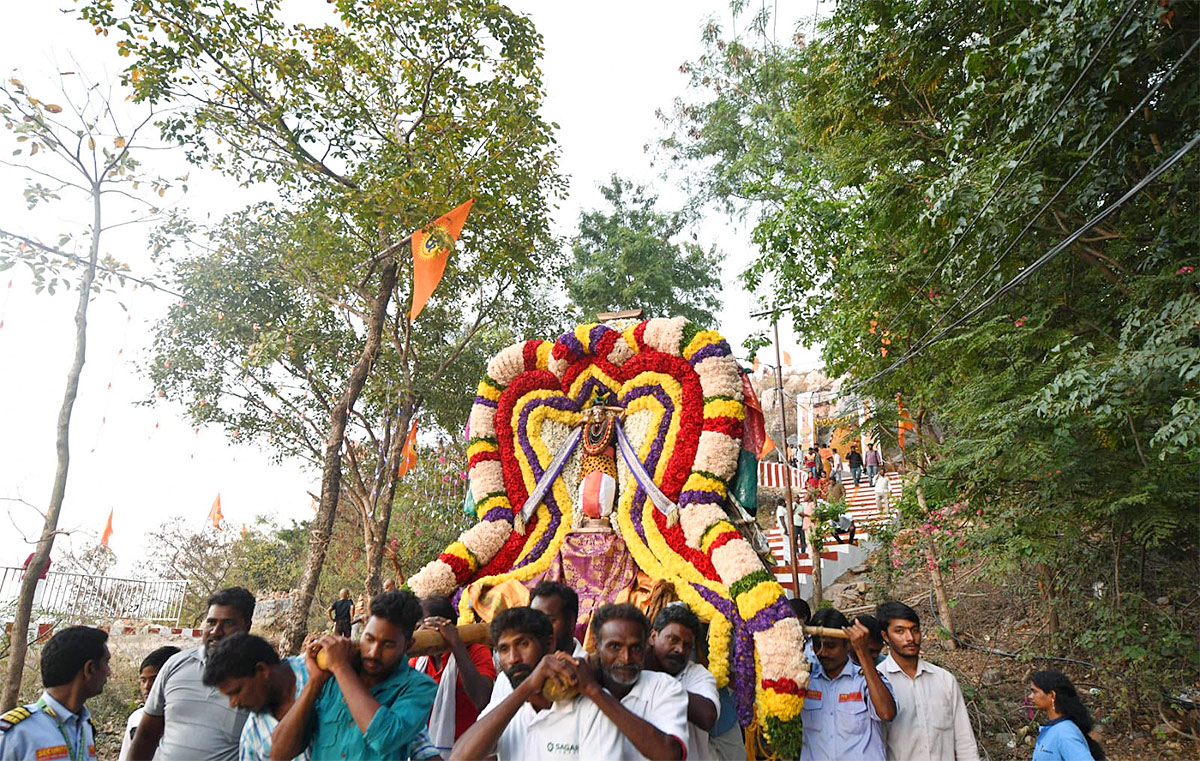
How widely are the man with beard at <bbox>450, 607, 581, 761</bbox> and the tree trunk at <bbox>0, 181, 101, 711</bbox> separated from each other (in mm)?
5226

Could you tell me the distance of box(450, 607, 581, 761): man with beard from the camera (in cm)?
247

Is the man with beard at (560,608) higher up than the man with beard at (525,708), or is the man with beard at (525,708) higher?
the man with beard at (560,608)

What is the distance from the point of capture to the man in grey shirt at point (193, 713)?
113 inches

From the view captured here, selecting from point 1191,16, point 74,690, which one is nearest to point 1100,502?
point 1191,16

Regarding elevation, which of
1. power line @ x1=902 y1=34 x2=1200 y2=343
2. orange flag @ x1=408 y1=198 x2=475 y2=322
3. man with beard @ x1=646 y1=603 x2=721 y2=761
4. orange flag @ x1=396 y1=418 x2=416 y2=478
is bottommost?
man with beard @ x1=646 y1=603 x2=721 y2=761

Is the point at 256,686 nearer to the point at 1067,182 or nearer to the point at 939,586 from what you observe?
the point at 1067,182

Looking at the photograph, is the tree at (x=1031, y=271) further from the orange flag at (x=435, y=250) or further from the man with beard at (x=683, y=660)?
the orange flag at (x=435, y=250)

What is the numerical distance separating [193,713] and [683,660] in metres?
1.94

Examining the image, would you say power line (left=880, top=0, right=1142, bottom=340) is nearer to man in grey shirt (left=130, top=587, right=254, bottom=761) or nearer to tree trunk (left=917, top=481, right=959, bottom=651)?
tree trunk (left=917, top=481, right=959, bottom=651)

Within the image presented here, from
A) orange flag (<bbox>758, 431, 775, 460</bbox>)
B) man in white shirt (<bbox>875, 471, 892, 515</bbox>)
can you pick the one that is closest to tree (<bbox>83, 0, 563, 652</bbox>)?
orange flag (<bbox>758, 431, 775, 460</bbox>)

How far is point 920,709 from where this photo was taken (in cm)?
367

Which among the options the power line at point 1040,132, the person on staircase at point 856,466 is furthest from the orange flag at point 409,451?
the person on staircase at point 856,466

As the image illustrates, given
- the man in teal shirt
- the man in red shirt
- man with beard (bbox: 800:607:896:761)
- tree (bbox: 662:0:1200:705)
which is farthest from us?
tree (bbox: 662:0:1200:705)

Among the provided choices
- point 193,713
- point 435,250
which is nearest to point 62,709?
point 193,713
